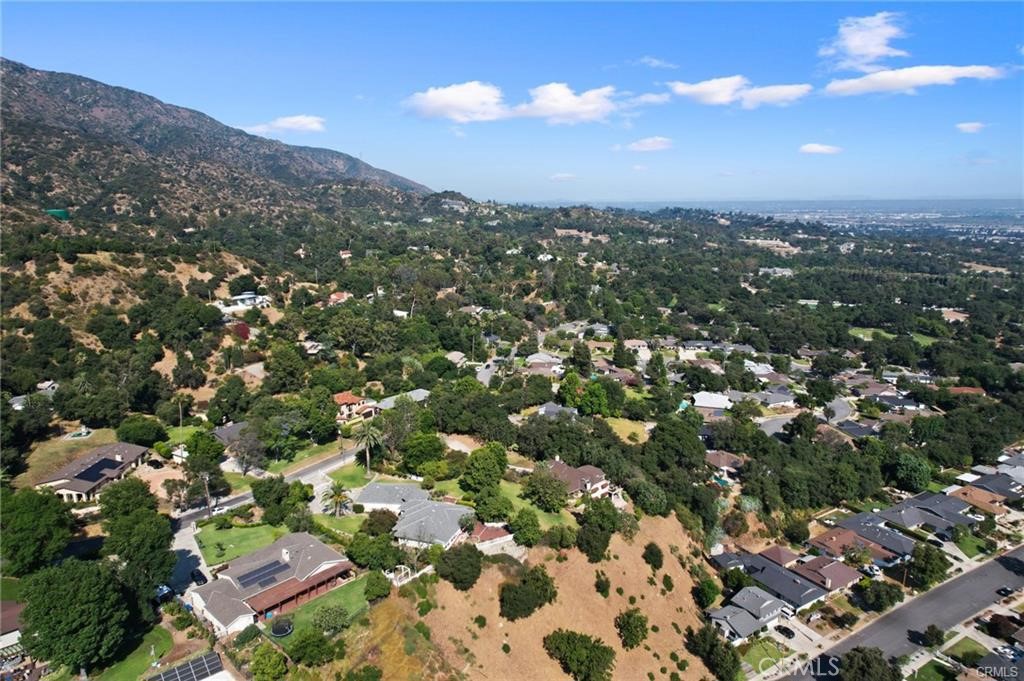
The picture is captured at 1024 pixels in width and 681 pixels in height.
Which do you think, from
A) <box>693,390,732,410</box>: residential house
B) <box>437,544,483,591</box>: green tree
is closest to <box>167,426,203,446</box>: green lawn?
<box>437,544,483,591</box>: green tree

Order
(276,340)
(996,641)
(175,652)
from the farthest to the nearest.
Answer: (276,340) < (996,641) < (175,652)

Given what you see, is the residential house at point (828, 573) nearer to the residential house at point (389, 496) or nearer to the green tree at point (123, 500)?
the residential house at point (389, 496)

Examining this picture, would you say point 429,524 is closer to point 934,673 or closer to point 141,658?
point 141,658

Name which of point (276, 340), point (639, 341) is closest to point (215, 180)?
point (276, 340)

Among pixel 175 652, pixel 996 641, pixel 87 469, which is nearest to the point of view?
pixel 175 652

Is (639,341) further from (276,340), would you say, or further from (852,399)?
(276,340)

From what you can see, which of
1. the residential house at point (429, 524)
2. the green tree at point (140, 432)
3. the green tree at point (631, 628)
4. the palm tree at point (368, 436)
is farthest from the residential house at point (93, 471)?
the green tree at point (631, 628)
